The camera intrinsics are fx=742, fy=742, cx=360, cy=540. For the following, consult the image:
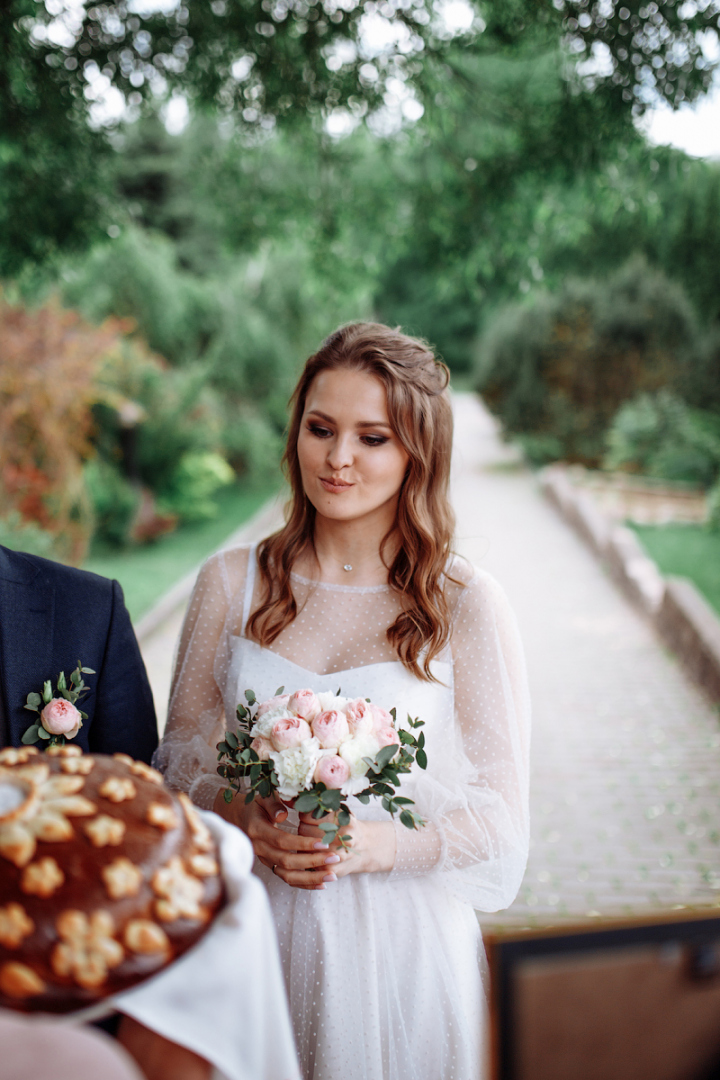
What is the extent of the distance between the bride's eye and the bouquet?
2.49 ft

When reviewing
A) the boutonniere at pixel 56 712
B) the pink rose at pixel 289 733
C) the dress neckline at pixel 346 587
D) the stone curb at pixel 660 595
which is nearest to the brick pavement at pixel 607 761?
the stone curb at pixel 660 595

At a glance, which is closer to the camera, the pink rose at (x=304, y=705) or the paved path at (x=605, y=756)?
the pink rose at (x=304, y=705)

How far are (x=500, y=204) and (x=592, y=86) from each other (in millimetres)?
1074

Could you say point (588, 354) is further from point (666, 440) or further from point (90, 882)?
point (90, 882)

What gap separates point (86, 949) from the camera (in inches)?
35.8

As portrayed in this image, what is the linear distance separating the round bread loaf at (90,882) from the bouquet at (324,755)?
392mm

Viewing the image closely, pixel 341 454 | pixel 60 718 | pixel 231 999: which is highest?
pixel 341 454

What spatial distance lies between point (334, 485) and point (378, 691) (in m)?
0.57

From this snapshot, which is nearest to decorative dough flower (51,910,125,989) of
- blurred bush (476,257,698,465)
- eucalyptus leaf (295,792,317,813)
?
eucalyptus leaf (295,792,317,813)

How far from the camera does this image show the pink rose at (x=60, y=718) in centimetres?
162

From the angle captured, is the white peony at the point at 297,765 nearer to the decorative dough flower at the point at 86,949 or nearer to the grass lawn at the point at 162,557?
the decorative dough flower at the point at 86,949

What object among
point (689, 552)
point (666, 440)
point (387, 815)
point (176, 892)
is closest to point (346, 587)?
point (387, 815)

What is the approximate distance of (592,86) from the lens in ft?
17.0

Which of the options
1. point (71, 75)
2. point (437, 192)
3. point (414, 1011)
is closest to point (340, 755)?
point (414, 1011)
